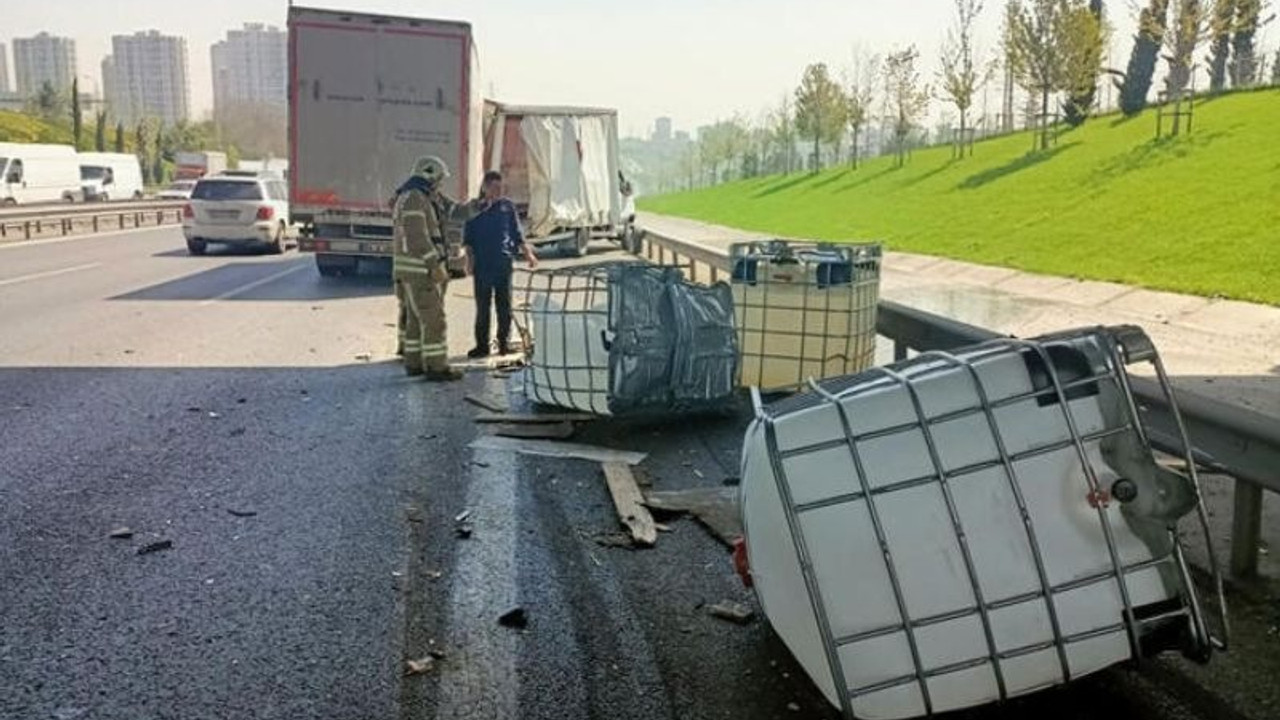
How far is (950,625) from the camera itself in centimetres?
319

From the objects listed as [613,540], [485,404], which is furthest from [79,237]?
[613,540]

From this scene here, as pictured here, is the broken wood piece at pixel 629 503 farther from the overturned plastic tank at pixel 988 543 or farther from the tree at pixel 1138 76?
the tree at pixel 1138 76

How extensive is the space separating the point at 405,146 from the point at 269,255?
31.9ft

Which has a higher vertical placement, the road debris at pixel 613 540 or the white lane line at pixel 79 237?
the white lane line at pixel 79 237

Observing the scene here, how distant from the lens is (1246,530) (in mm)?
4570

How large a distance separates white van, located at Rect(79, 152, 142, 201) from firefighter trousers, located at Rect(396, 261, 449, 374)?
53.9m

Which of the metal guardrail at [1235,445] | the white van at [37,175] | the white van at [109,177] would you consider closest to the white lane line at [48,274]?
the metal guardrail at [1235,445]

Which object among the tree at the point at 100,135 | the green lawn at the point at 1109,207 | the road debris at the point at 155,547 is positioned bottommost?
the road debris at the point at 155,547

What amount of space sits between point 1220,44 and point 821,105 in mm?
24519

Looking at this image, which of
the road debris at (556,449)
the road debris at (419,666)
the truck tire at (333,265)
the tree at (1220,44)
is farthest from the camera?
the tree at (1220,44)

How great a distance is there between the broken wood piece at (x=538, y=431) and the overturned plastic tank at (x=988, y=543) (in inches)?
165

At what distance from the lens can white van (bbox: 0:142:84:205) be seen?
162 feet

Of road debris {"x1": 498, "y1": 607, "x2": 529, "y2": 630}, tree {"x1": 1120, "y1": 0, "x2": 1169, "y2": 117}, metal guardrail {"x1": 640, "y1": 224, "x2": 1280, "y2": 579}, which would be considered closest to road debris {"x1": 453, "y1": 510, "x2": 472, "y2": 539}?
road debris {"x1": 498, "y1": 607, "x2": 529, "y2": 630}

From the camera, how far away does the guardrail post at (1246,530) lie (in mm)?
4523
